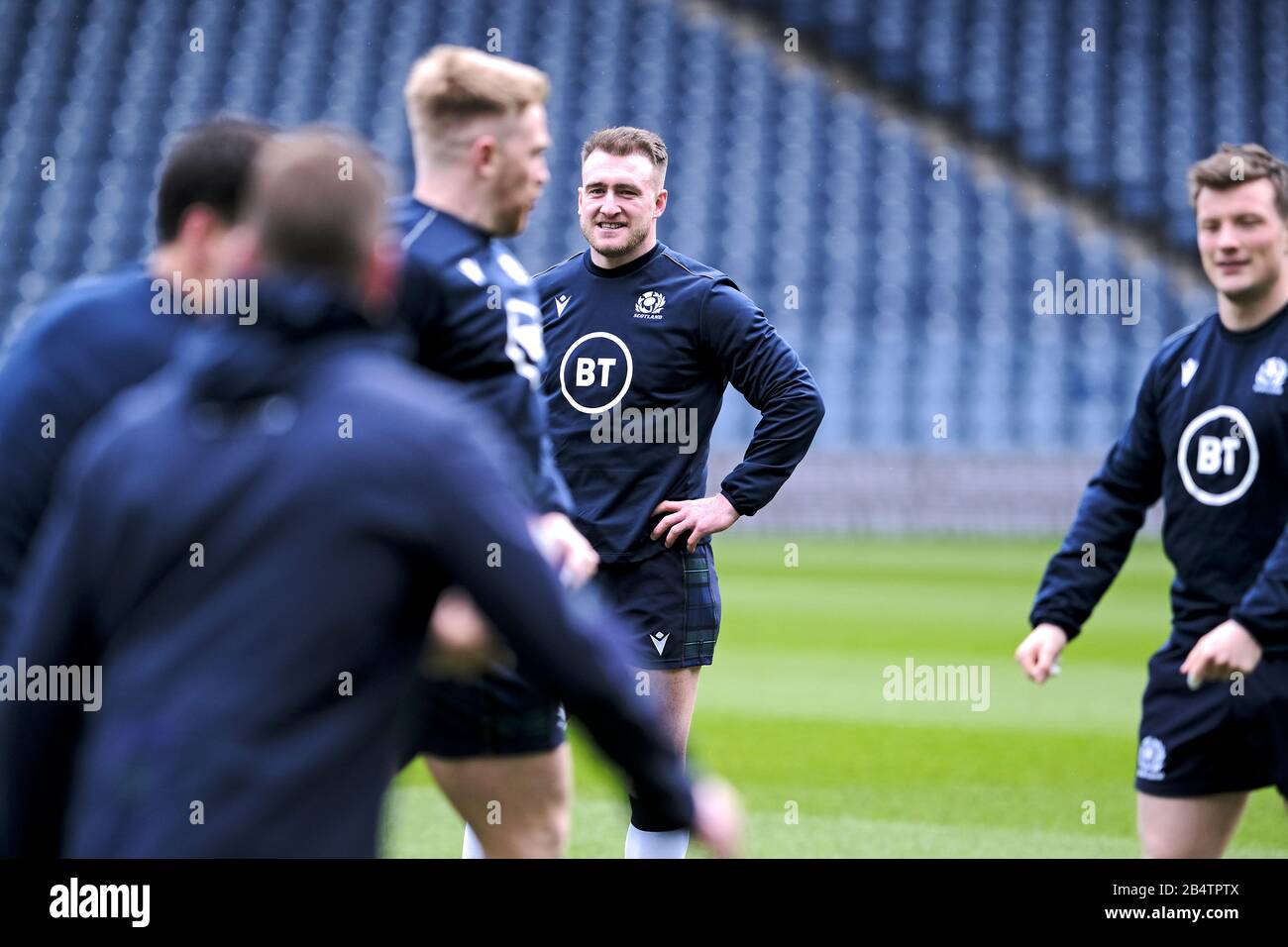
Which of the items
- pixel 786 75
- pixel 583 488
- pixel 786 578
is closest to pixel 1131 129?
pixel 786 75

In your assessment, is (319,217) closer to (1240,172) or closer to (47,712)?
(47,712)

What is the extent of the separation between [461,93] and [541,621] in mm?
1837

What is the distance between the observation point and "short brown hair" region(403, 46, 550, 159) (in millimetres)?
3557

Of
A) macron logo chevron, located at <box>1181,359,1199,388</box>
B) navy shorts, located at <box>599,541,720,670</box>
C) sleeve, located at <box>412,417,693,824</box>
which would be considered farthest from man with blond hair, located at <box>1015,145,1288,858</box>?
sleeve, located at <box>412,417,693,824</box>

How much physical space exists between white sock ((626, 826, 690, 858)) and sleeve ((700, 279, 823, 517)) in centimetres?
104

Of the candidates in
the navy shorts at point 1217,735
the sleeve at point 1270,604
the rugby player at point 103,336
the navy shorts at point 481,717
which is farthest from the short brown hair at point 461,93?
the navy shorts at point 1217,735

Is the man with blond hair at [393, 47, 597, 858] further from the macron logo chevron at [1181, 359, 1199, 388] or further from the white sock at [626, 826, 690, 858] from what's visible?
the macron logo chevron at [1181, 359, 1199, 388]

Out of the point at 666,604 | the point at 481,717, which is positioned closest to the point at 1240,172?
the point at 666,604

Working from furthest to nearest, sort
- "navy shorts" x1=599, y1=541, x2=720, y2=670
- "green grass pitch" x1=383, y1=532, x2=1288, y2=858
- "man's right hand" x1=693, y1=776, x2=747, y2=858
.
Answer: "green grass pitch" x1=383, y1=532, x2=1288, y2=858 < "navy shorts" x1=599, y1=541, x2=720, y2=670 < "man's right hand" x1=693, y1=776, x2=747, y2=858

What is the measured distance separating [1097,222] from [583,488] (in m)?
18.8

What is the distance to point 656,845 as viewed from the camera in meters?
4.94

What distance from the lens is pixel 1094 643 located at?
1231cm
